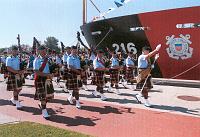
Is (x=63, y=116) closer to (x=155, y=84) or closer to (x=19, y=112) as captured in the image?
(x=19, y=112)

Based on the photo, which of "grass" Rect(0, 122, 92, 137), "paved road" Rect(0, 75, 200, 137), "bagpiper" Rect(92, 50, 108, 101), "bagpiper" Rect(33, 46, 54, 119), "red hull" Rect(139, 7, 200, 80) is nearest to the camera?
"grass" Rect(0, 122, 92, 137)

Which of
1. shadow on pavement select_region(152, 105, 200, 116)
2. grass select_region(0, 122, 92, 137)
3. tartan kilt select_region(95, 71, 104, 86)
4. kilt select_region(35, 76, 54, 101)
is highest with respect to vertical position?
tartan kilt select_region(95, 71, 104, 86)

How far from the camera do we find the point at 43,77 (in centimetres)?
907

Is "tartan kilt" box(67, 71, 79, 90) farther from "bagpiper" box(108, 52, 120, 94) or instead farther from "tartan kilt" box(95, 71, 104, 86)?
"bagpiper" box(108, 52, 120, 94)

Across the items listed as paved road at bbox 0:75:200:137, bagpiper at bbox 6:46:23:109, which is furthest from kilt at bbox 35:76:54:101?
bagpiper at bbox 6:46:23:109

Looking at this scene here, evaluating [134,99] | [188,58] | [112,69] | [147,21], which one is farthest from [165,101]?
[147,21]

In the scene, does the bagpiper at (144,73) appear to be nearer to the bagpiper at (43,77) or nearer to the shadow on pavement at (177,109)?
the shadow on pavement at (177,109)

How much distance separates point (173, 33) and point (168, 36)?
30cm

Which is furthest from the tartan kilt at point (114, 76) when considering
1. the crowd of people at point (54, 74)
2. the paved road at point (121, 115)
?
the paved road at point (121, 115)

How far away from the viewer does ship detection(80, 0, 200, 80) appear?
1608cm

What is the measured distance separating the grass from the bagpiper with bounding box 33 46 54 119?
1.36 meters

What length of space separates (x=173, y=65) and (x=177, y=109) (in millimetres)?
6867

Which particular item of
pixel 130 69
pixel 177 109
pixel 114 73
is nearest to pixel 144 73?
pixel 177 109

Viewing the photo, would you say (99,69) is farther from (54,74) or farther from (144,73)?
(54,74)
